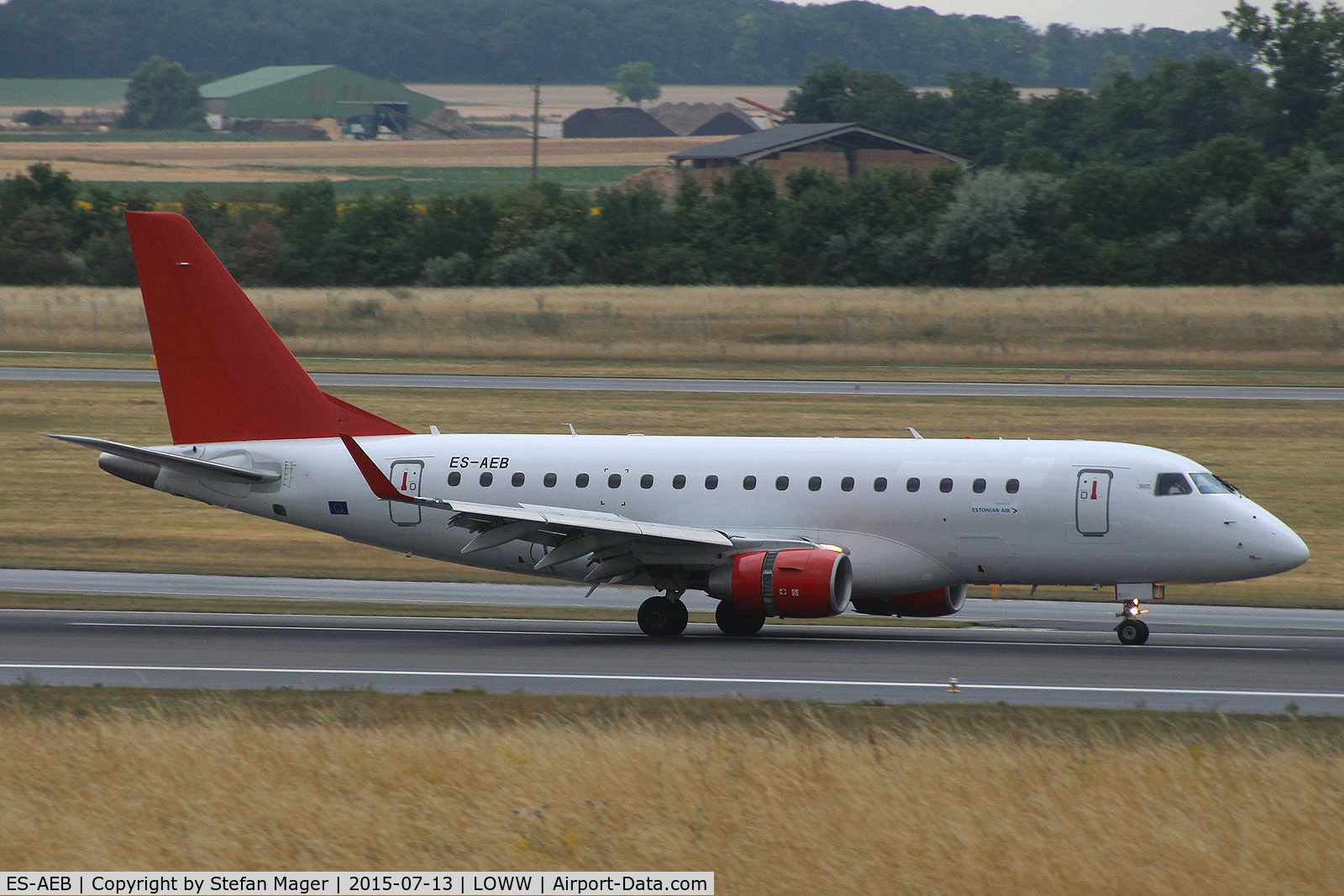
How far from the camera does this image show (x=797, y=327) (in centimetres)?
8281

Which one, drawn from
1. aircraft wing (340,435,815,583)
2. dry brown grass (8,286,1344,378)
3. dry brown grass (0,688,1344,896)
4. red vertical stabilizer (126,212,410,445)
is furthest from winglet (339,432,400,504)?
dry brown grass (8,286,1344,378)

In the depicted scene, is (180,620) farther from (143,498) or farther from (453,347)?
(453,347)

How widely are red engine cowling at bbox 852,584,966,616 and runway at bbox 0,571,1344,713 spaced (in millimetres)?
515

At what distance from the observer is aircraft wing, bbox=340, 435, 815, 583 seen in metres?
27.0

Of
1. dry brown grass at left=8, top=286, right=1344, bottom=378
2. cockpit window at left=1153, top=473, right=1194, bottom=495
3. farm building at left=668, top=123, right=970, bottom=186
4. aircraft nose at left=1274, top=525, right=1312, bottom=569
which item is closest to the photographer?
aircraft nose at left=1274, top=525, right=1312, bottom=569

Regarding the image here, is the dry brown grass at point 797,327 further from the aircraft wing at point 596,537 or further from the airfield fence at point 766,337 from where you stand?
the aircraft wing at point 596,537

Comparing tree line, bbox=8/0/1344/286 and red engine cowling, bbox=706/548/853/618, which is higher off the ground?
tree line, bbox=8/0/1344/286

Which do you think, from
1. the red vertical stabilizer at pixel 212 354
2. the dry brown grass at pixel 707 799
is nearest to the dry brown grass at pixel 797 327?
the red vertical stabilizer at pixel 212 354

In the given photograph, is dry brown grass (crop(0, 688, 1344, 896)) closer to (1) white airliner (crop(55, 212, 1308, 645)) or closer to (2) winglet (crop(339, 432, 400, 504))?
(2) winglet (crop(339, 432, 400, 504))

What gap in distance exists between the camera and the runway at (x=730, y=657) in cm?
2236

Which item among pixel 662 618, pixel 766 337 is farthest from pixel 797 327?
pixel 662 618

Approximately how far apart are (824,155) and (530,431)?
88.9 m

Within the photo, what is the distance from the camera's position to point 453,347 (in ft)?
268

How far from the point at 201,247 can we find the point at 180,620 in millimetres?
7702
